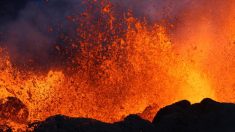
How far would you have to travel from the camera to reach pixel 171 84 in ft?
84.6

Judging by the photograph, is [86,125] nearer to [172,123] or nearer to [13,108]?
[172,123]

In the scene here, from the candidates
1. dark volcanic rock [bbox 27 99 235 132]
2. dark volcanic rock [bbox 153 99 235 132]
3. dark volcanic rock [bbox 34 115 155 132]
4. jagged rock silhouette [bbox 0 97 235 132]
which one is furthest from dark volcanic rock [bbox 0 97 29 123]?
dark volcanic rock [bbox 153 99 235 132]

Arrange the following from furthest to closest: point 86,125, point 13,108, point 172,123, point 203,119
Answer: point 13,108
point 203,119
point 172,123
point 86,125

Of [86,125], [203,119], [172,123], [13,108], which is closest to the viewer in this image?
[86,125]

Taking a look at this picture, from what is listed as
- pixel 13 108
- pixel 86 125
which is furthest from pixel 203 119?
pixel 13 108

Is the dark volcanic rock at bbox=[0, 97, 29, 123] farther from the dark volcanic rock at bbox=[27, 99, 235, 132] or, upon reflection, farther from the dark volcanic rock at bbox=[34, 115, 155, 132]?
the dark volcanic rock at bbox=[27, 99, 235, 132]

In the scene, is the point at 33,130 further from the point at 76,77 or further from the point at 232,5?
the point at 232,5

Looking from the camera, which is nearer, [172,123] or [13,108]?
[172,123]

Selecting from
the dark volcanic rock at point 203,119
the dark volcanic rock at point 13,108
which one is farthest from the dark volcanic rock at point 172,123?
the dark volcanic rock at point 13,108

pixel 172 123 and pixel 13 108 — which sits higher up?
pixel 13 108

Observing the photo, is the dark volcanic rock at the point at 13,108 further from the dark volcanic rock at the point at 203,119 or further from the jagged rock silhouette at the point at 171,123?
the dark volcanic rock at the point at 203,119

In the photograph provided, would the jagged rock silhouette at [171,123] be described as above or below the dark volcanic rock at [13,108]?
below

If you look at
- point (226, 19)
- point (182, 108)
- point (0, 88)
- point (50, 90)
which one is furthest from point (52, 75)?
point (182, 108)

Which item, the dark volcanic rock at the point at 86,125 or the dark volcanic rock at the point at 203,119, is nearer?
the dark volcanic rock at the point at 86,125
